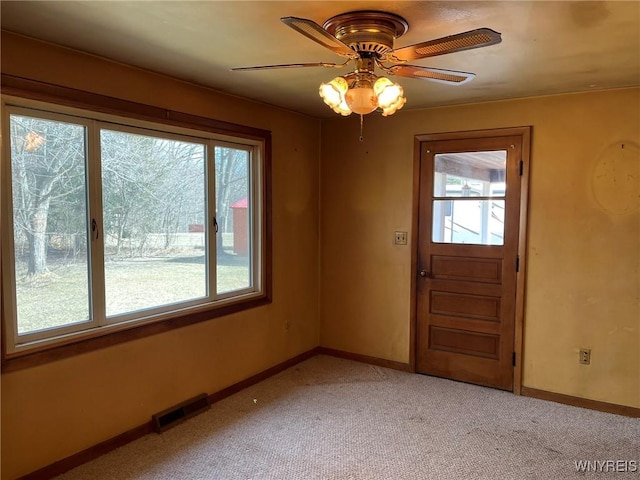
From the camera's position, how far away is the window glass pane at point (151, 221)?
265cm

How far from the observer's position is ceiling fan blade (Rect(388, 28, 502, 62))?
1.48 m

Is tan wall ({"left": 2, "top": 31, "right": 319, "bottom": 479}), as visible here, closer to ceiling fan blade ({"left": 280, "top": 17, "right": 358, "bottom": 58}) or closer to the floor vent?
the floor vent

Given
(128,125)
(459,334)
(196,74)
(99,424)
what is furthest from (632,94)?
(99,424)

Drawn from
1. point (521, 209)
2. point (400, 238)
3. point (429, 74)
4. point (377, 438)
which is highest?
point (429, 74)

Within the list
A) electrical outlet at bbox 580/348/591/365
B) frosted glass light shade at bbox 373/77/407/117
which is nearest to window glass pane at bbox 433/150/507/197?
electrical outlet at bbox 580/348/591/365

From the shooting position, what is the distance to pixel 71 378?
2422mm

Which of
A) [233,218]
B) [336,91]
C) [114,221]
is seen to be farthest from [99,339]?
[336,91]

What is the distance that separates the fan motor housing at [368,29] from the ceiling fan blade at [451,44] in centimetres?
9

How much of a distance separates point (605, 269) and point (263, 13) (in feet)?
9.48

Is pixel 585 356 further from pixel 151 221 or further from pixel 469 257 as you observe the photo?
pixel 151 221

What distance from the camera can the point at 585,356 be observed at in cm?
326

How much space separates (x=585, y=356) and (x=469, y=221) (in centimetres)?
131

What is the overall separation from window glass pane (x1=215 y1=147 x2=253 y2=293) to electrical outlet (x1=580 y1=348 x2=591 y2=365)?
2621 millimetres

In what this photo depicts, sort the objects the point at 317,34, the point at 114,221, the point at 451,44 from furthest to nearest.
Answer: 1. the point at 114,221
2. the point at 317,34
3. the point at 451,44
